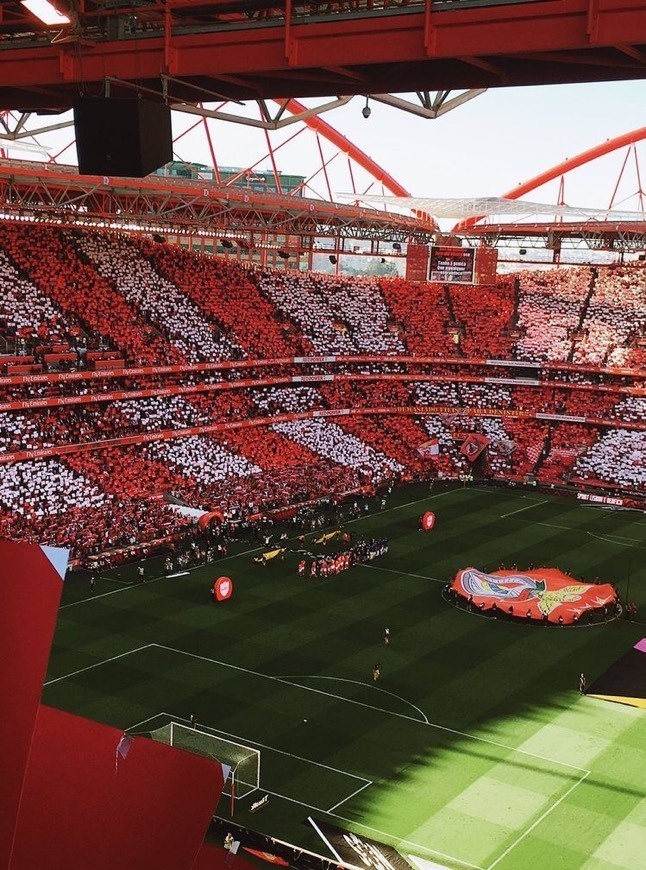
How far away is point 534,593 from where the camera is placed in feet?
111

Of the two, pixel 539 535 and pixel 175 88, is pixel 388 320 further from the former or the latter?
pixel 175 88

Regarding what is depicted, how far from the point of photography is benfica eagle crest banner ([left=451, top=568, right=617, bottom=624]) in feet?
109

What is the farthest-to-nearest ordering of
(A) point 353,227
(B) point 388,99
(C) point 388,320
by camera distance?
(C) point 388,320 → (A) point 353,227 → (B) point 388,99

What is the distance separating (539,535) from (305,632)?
1728 cm

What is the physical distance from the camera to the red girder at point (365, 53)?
9250 millimetres

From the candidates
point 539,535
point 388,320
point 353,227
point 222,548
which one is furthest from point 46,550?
point 388,320

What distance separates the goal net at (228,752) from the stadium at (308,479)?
3.5 inches

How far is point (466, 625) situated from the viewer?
32.7 meters

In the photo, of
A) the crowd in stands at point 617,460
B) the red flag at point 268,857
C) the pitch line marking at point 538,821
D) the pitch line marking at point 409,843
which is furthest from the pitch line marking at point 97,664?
the crowd in stands at point 617,460

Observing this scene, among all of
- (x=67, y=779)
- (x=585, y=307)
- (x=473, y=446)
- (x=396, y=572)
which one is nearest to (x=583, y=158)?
(x=585, y=307)

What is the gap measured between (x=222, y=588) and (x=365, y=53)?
25.4 m

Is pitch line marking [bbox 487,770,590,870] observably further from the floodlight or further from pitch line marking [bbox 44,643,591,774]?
the floodlight

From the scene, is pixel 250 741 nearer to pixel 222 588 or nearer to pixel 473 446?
pixel 222 588

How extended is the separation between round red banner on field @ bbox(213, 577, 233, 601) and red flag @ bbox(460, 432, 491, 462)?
27083 millimetres
